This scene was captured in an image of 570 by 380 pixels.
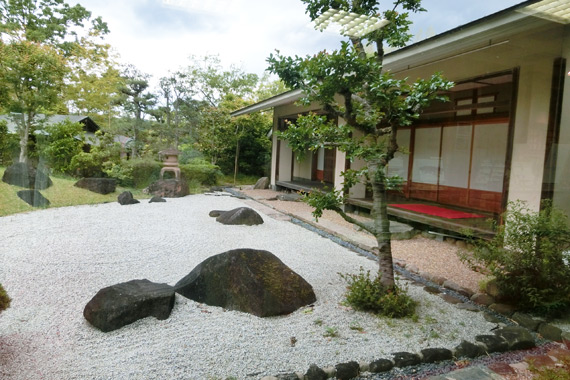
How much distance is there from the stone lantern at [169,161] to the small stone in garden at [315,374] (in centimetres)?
170

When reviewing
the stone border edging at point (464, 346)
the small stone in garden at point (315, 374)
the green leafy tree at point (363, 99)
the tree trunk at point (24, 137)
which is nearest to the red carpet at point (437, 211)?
the stone border edging at point (464, 346)

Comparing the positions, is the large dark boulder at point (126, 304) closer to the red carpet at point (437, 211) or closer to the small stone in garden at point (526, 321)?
the small stone in garden at point (526, 321)

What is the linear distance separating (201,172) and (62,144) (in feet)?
4.13

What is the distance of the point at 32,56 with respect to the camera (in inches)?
82.7

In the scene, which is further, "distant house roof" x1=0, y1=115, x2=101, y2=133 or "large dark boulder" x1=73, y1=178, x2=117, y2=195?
"large dark boulder" x1=73, y1=178, x2=117, y2=195

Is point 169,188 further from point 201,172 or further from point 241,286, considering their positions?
point 241,286

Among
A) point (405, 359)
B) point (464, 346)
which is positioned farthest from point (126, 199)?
point (464, 346)

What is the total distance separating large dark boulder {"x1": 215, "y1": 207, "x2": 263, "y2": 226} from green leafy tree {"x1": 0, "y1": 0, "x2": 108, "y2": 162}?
1515 millimetres

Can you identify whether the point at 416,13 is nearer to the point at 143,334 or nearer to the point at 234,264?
the point at 234,264

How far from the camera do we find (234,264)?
253 cm

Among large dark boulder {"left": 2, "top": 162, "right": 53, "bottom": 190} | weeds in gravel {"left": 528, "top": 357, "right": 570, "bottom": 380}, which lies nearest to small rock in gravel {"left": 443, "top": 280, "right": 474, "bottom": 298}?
weeds in gravel {"left": 528, "top": 357, "right": 570, "bottom": 380}

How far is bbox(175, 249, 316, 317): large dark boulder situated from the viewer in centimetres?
244

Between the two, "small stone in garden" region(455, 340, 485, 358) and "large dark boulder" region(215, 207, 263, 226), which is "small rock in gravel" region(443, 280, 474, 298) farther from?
"large dark boulder" region(215, 207, 263, 226)

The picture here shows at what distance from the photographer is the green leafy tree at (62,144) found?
2.23m
